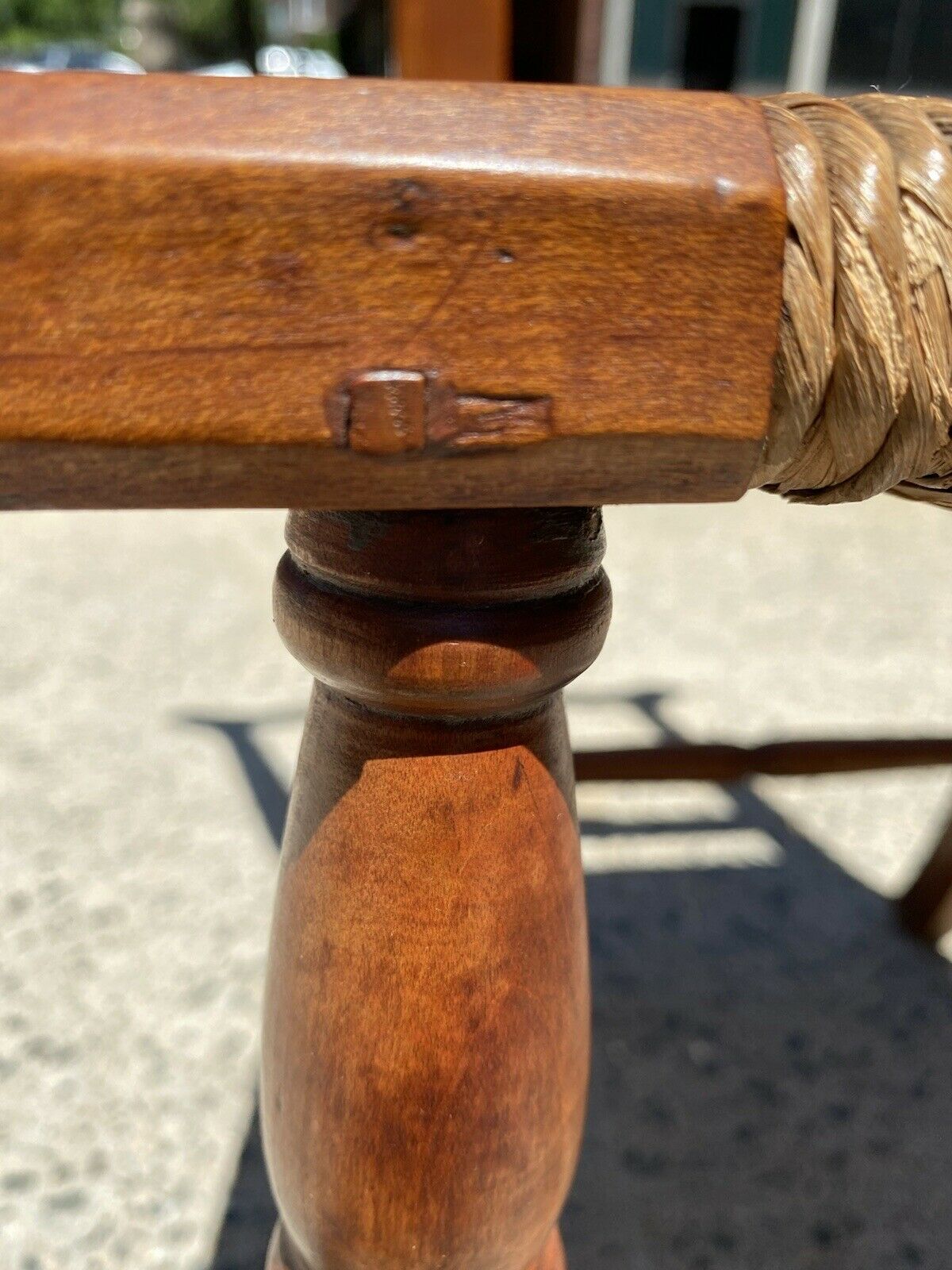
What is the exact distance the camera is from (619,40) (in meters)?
6.38

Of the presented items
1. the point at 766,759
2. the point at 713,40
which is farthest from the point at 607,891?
the point at 713,40

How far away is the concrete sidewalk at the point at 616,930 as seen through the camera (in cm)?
72

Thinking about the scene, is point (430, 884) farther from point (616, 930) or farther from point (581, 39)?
point (581, 39)

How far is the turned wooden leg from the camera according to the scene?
328 millimetres

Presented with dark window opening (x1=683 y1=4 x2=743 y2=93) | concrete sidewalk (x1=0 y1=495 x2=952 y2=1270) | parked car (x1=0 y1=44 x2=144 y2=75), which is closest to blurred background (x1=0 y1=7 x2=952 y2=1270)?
concrete sidewalk (x1=0 y1=495 x2=952 y2=1270)

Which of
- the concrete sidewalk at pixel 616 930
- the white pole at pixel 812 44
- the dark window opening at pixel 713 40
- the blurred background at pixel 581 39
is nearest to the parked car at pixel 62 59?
the blurred background at pixel 581 39

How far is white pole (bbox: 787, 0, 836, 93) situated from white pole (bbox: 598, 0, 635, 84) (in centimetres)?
99

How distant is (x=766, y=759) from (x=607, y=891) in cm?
19

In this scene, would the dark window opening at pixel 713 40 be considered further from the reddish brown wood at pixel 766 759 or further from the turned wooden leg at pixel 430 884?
the turned wooden leg at pixel 430 884

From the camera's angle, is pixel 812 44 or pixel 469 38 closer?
pixel 469 38

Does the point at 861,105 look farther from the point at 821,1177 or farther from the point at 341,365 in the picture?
the point at 821,1177

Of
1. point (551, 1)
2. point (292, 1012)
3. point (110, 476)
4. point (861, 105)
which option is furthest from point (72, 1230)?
→ point (551, 1)

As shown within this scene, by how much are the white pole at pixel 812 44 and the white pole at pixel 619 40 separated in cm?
99

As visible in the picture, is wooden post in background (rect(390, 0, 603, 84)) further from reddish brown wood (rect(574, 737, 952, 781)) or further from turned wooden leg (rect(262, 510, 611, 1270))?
turned wooden leg (rect(262, 510, 611, 1270))
